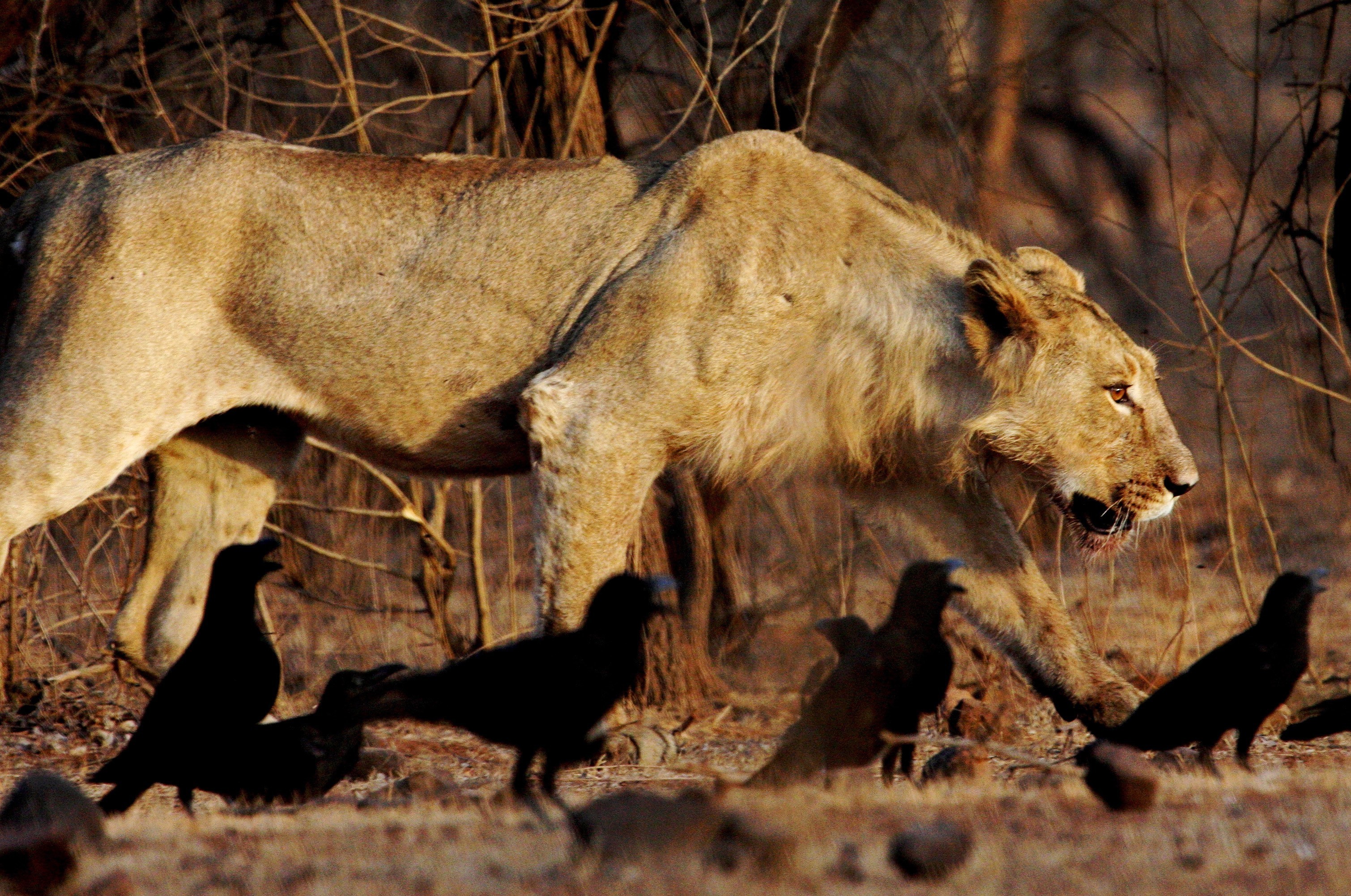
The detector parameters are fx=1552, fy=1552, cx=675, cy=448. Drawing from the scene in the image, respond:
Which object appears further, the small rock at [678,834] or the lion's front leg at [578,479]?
the lion's front leg at [578,479]

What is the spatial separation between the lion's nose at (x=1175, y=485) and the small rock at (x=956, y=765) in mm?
1272

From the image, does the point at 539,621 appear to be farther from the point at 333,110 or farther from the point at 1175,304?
the point at 1175,304

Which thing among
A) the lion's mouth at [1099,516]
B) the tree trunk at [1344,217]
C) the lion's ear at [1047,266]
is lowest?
the lion's mouth at [1099,516]

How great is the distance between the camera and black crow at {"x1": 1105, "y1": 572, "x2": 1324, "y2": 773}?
474 cm

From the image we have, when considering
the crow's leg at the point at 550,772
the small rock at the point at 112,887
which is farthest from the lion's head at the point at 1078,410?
the small rock at the point at 112,887

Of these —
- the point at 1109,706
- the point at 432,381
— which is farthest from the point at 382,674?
the point at 1109,706

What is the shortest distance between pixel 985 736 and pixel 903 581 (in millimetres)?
2337

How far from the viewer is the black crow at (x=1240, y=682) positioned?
4738mm

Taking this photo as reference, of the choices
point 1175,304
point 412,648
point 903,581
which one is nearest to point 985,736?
point 903,581

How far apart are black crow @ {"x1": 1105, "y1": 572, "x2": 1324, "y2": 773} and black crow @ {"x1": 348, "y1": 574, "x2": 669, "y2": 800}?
1707mm

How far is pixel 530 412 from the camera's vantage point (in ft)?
17.7

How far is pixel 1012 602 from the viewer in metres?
5.76

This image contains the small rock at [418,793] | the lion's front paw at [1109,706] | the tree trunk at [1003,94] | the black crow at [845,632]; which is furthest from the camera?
the tree trunk at [1003,94]

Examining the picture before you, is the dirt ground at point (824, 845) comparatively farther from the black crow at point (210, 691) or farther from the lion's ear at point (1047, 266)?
the lion's ear at point (1047, 266)
